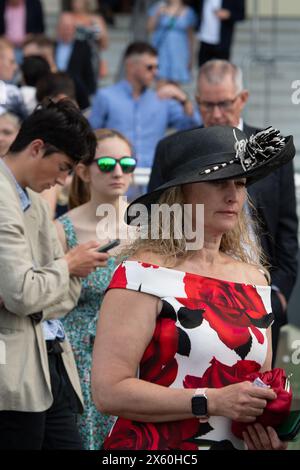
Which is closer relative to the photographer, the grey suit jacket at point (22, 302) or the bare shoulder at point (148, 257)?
the bare shoulder at point (148, 257)

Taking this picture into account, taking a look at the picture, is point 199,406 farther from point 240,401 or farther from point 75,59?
point 75,59

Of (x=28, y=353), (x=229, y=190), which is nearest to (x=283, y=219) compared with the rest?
(x=28, y=353)

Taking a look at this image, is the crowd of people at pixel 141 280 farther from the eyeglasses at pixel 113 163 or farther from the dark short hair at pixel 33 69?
the dark short hair at pixel 33 69

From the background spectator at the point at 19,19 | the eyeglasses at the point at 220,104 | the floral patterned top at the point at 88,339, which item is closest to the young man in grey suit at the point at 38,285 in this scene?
the floral patterned top at the point at 88,339

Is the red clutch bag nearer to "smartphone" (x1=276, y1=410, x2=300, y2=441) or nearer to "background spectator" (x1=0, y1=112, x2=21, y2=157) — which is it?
"smartphone" (x1=276, y1=410, x2=300, y2=441)

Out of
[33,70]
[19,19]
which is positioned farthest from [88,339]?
[19,19]

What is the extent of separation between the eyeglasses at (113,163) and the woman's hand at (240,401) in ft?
7.70

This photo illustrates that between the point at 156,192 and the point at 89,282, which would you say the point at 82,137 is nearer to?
the point at 89,282

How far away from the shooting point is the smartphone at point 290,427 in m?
3.55

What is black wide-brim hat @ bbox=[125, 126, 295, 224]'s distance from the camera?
367cm

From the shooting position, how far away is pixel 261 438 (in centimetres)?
358

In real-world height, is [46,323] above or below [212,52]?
above

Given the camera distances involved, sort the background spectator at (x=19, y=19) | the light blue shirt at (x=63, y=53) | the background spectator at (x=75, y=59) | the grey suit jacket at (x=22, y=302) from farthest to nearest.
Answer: the background spectator at (x=19, y=19), the light blue shirt at (x=63, y=53), the background spectator at (x=75, y=59), the grey suit jacket at (x=22, y=302)

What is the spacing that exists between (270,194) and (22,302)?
1.98 m
